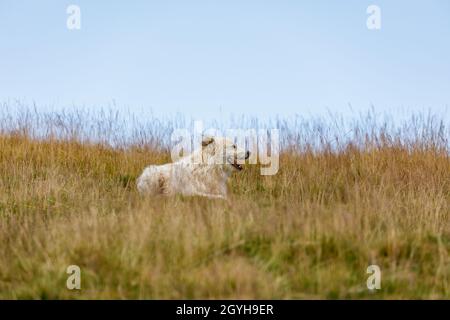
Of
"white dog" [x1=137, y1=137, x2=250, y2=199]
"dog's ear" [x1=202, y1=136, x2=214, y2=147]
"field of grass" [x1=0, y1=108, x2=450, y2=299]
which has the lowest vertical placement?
"field of grass" [x1=0, y1=108, x2=450, y2=299]

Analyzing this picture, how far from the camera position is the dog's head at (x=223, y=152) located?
9.70 meters

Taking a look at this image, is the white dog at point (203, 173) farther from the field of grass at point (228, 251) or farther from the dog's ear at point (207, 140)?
the field of grass at point (228, 251)

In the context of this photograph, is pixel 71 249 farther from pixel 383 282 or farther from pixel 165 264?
pixel 383 282

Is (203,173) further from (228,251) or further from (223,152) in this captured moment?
(228,251)

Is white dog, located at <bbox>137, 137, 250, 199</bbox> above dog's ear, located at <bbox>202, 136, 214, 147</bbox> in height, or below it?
below

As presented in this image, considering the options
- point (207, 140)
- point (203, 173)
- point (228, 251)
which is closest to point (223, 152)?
point (207, 140)

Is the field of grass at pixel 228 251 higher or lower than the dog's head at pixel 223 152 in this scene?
lower

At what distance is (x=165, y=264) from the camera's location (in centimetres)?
561

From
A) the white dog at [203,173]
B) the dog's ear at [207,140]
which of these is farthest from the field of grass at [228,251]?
the dog's ear at [207,140]

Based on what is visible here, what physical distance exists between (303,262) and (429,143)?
7.55m

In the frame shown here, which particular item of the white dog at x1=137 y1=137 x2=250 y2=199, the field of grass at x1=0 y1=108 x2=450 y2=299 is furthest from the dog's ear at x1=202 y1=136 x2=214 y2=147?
the field of grass at x1=0 y1=108 x2=450 y2=299

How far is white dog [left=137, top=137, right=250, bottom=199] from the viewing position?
383 inches

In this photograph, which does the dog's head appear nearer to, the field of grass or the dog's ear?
the dog's ear

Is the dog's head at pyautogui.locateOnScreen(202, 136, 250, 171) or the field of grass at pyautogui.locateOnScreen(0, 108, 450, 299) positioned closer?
the field of grass at pyautogui.locateOnScreen(0, 108, 450, 299)
